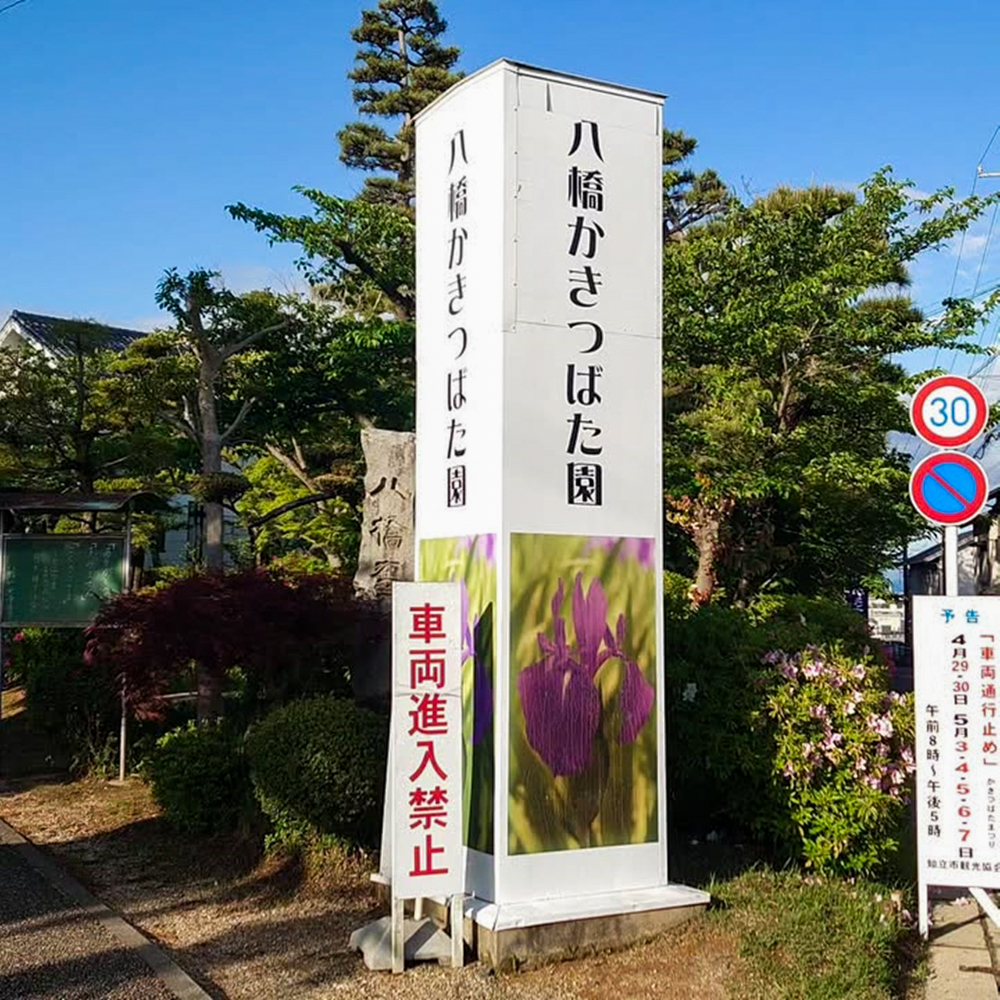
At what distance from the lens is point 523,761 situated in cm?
602

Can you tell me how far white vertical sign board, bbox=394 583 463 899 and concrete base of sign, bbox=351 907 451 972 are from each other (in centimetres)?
29

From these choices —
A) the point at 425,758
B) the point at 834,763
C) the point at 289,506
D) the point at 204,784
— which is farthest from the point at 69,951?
the point at 289,506

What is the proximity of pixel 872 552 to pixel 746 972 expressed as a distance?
11351 mm

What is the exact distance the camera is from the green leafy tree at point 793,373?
13586 millimetres

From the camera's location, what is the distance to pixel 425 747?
571 centimetres

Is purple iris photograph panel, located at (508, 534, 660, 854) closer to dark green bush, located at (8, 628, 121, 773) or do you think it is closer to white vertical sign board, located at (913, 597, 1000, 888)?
white vertical sign board, located at (913, 597, 1000, 888)

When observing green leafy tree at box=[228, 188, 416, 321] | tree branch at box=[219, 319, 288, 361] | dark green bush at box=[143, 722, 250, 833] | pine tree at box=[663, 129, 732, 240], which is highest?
pine tree at box=[663, 129, 732, 240]

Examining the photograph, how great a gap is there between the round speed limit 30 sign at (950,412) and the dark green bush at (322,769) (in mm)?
3871

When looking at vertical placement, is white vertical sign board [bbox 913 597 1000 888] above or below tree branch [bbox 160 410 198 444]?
below

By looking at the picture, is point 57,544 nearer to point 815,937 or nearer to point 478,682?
point 478,682

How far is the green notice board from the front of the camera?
11.0m

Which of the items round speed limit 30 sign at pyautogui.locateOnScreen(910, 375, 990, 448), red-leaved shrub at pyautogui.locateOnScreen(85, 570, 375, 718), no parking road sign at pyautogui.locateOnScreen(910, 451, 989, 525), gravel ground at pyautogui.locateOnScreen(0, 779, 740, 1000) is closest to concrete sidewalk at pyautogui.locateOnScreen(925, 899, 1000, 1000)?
gravel ground at pyautogui.locateOnScreen(0, 779, 740, 1000)

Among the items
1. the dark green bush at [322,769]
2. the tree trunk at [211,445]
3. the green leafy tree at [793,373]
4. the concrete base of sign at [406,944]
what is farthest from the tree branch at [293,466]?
the concrete base of sign at [406,944]

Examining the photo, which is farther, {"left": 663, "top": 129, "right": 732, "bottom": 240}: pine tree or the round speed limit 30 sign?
{"left": 663, "top": 129, "right": 732, "bottom": 240}: pine tree
